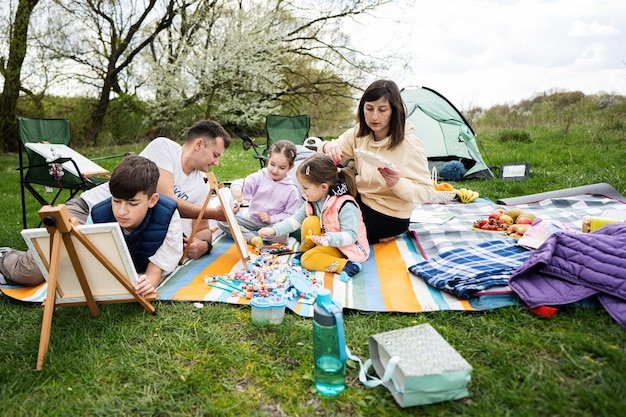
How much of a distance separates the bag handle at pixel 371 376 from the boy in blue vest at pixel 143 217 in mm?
1209

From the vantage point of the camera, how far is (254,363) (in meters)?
1.84

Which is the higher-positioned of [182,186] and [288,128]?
[288,128]

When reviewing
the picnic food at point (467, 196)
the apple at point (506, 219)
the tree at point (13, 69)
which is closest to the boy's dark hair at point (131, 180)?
the apple at point (506, 219)

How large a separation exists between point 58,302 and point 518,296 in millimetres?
2451

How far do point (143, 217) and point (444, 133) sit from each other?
4.92 metres

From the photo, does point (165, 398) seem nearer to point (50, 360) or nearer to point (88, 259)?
point (50, 360)

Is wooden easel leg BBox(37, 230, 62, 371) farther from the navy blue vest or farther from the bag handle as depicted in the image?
the bag handle

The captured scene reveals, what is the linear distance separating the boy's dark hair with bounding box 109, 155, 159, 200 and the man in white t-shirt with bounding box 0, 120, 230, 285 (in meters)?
0.60

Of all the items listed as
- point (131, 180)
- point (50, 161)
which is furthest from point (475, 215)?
point (50, 161)

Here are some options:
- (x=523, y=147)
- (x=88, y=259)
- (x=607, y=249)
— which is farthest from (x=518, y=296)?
(x=523, y=147)

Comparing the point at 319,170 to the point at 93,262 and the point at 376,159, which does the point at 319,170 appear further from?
the point at 93,262

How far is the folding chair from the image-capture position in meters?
3.93

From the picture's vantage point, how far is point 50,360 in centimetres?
183

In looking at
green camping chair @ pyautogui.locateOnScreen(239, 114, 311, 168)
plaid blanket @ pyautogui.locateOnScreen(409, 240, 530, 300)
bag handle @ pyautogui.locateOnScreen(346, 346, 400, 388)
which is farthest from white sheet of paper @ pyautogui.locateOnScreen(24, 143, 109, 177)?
bag handle @ pyautogui.locateOnScreen(346, 346, 400, 388)
